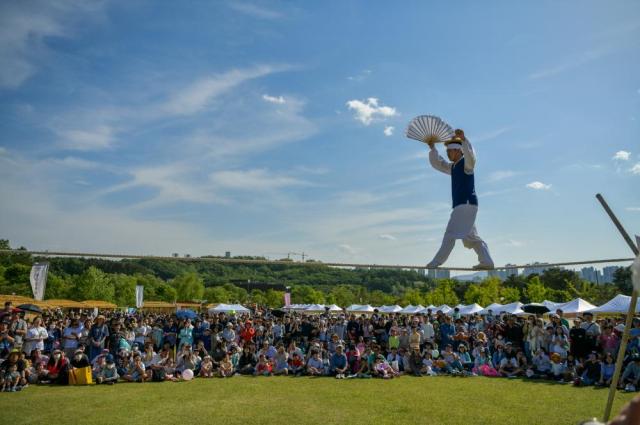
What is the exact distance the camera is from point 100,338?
10430 mm

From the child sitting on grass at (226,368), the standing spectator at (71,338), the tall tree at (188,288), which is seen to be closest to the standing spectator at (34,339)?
the standing spectator at (71,338)

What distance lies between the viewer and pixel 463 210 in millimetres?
4863

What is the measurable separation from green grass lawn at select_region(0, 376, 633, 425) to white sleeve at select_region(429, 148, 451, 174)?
340cm

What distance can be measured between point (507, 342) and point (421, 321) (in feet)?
7.82

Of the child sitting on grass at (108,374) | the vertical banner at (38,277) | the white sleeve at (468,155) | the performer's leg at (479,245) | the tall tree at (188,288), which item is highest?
the white sleeve at (468,155)

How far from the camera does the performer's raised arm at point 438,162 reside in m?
5.16

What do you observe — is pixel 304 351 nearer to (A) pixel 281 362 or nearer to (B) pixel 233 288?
(A) pixel 281 362

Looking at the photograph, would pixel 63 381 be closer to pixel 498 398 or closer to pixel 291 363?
pixel 291 363

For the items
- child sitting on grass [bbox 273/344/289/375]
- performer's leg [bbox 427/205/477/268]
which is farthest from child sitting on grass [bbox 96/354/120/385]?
performer's leg [bbox 427/205/477/268]

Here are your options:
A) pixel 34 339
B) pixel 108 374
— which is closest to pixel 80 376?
pixel 108 374

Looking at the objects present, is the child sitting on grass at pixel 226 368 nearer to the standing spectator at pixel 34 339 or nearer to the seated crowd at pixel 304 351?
the seated crowd at pixel 304 351

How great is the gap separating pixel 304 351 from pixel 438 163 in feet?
27.4

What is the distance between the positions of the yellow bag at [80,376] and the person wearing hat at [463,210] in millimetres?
7768

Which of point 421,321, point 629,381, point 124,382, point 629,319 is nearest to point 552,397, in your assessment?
point 629,381
